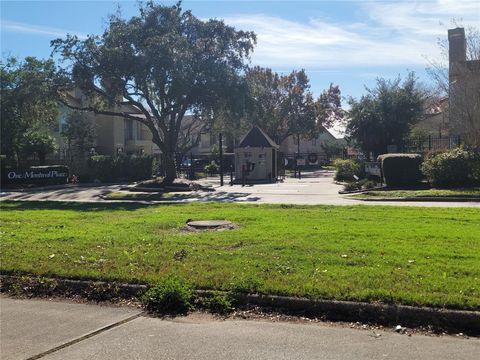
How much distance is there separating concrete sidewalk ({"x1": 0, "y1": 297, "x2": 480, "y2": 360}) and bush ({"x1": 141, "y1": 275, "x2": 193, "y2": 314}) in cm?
22

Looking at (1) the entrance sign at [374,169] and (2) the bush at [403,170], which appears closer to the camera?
(2) the bush at [403,170]

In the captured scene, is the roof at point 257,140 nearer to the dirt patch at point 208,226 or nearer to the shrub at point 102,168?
the shrub at point 102,168

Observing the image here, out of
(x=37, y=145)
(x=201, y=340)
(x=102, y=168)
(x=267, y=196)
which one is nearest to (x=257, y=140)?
(x=102, y=168)

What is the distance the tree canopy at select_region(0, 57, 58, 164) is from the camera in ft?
91.9

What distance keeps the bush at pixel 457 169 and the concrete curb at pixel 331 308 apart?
1851 cm

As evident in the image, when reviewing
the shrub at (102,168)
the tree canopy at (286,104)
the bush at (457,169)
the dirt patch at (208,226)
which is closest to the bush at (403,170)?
the bush at (457,169)

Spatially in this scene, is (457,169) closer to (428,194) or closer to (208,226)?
(428,194)

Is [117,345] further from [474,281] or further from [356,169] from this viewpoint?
[356,169]

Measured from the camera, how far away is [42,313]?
5922 millimetres

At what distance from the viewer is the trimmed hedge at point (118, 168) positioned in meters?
40.1

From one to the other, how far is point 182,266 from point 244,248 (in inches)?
57.5

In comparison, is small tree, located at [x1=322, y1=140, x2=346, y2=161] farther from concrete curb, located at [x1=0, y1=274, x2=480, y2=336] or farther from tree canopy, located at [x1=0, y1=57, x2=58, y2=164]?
concrete curb, located at [x1=0, y1=274, x2=480, y2=336]

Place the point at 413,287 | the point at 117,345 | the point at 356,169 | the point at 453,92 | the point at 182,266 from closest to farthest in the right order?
the point at 117,345 → the point at 413,287 → the point at 182,266 → the point at 453,92 → the point at 356,169

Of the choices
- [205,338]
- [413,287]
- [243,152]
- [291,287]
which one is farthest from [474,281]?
[243,152]
